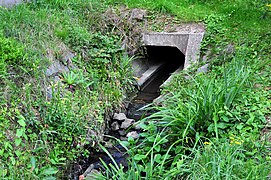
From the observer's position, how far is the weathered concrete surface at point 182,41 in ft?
18.3

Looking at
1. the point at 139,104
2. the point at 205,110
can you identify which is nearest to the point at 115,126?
the point at 139,104

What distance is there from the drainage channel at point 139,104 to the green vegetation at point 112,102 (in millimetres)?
187

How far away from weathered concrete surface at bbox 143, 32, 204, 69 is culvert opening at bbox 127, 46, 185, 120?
1.04 ft

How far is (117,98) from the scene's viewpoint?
484 cm

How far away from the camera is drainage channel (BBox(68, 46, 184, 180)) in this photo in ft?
12.4

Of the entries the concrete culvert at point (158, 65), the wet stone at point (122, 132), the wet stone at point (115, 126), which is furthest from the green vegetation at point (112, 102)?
the concrete culvert at point (158, 65)

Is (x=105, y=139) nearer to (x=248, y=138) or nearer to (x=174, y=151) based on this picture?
(x=174, y=151)

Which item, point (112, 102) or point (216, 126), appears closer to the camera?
point (216, 126)

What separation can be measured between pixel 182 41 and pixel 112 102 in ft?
6.78

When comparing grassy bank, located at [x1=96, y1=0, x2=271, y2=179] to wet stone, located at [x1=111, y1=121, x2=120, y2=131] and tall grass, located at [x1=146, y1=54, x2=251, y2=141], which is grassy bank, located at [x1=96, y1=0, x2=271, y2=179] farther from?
wet stone, located at [x1=111, y1=121, x2=120, y2=131]

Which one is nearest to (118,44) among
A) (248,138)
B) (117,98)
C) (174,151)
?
(117,98)

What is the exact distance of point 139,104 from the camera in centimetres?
527

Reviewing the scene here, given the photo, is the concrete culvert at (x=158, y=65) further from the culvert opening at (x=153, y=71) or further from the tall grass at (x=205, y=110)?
the tall grass at (x=205, y=110)

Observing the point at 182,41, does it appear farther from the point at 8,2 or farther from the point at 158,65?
the point at 8,2
